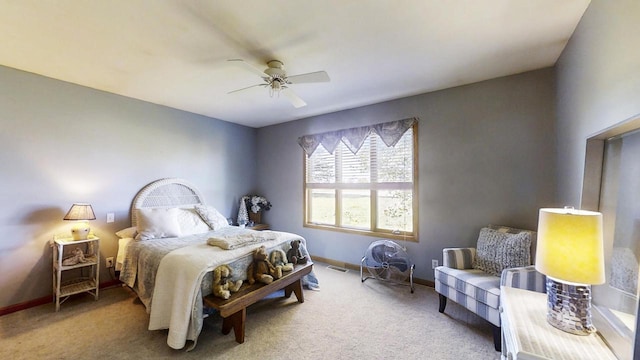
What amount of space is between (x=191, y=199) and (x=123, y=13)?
2.83 meters

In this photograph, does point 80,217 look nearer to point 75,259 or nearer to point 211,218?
point 75,259

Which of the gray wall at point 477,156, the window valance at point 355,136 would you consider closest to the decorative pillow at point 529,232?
the gray wall at point 477,156

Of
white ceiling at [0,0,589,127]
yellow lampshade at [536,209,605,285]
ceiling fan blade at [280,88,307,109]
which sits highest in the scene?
white ceiling at [0,0,589,127]

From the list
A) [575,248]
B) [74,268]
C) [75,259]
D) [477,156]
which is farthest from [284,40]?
[74,268]

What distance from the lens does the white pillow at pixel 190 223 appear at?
3.36 meters

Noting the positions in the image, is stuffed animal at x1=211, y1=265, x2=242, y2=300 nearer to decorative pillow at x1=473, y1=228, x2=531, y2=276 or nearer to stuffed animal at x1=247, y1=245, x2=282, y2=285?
stuffed animal at x1=247, y1=245, x2=282, y2=285

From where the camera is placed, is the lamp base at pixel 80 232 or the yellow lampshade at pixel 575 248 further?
the lamp base at pixel 80 232

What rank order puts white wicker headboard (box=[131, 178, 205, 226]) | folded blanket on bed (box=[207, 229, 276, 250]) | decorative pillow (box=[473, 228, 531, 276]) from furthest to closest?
1. white wicker headboard (box=[131, 178, 205, 226])
2. folded blanket on bed (box=[207, 229, 276, 250])
3. decorative pillow (box=[473, 228, 531, 276])

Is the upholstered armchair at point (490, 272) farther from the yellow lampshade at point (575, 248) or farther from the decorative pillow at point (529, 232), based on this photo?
the yellow lampshade at point (575, 248)

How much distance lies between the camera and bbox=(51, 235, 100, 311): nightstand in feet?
8.57

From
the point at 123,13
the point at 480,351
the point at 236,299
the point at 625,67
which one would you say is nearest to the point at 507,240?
the point at 480,351

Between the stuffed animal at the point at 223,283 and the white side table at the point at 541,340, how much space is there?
1939 mm

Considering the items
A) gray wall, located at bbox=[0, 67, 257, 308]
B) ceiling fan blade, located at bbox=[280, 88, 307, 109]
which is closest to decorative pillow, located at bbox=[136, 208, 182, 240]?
gray wall, located at bbox=[0, 67, 257, 308]

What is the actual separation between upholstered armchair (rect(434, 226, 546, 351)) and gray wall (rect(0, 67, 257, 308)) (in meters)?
3.98
